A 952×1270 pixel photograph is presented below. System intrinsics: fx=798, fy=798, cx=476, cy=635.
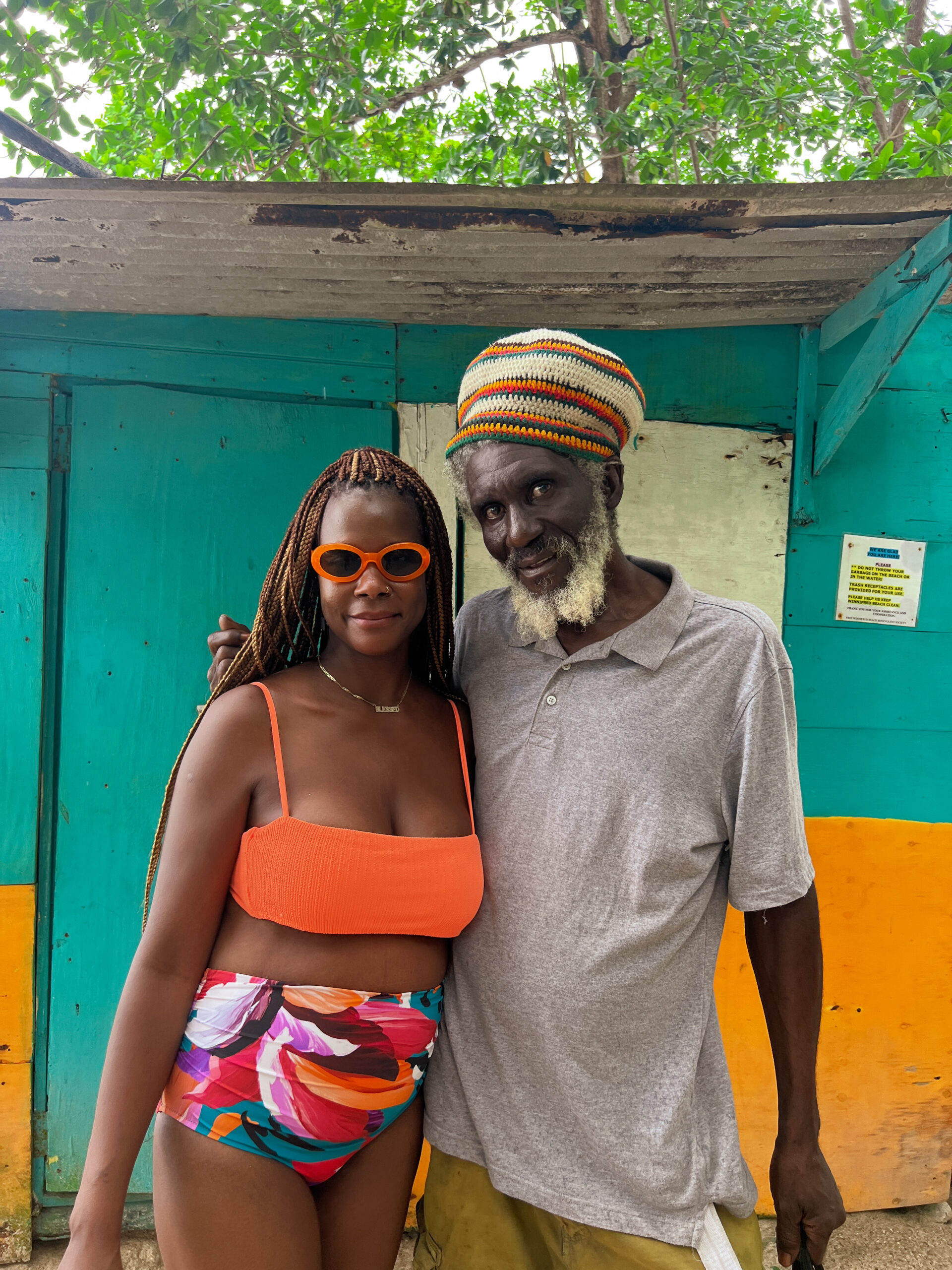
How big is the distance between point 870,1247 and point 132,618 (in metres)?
3.49

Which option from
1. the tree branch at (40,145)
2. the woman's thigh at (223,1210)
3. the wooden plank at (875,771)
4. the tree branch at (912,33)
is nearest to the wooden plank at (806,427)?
the wooden plank at (875,771)

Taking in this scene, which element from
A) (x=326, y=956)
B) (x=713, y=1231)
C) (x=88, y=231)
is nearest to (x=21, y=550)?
(x=88, y=231)

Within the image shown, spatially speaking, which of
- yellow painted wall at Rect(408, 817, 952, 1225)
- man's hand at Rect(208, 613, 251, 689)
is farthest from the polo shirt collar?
yellow painted wall at Rect(408, 817, 952, 1225)

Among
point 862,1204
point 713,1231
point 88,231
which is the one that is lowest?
point 862,1204

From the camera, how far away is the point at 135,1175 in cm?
275

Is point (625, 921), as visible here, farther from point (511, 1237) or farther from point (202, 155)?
point (202, 155)

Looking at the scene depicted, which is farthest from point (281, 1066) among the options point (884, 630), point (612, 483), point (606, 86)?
point (606, 86)

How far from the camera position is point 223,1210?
1343mm

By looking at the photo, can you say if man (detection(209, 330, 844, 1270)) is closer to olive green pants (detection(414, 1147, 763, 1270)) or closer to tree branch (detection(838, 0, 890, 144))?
olive green pants (detection(414, 1147, 763, 1270))

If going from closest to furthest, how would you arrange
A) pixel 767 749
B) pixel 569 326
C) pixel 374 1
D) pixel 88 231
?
pixel 767 749, pixel 88 231, pixel 569 326, pixel 374 1

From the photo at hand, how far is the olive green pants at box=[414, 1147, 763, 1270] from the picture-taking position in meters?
1.48

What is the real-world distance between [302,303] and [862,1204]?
3.85 metres

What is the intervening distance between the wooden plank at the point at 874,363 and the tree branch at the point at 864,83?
2.13 m

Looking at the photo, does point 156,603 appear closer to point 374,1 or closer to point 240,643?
point 240,643
